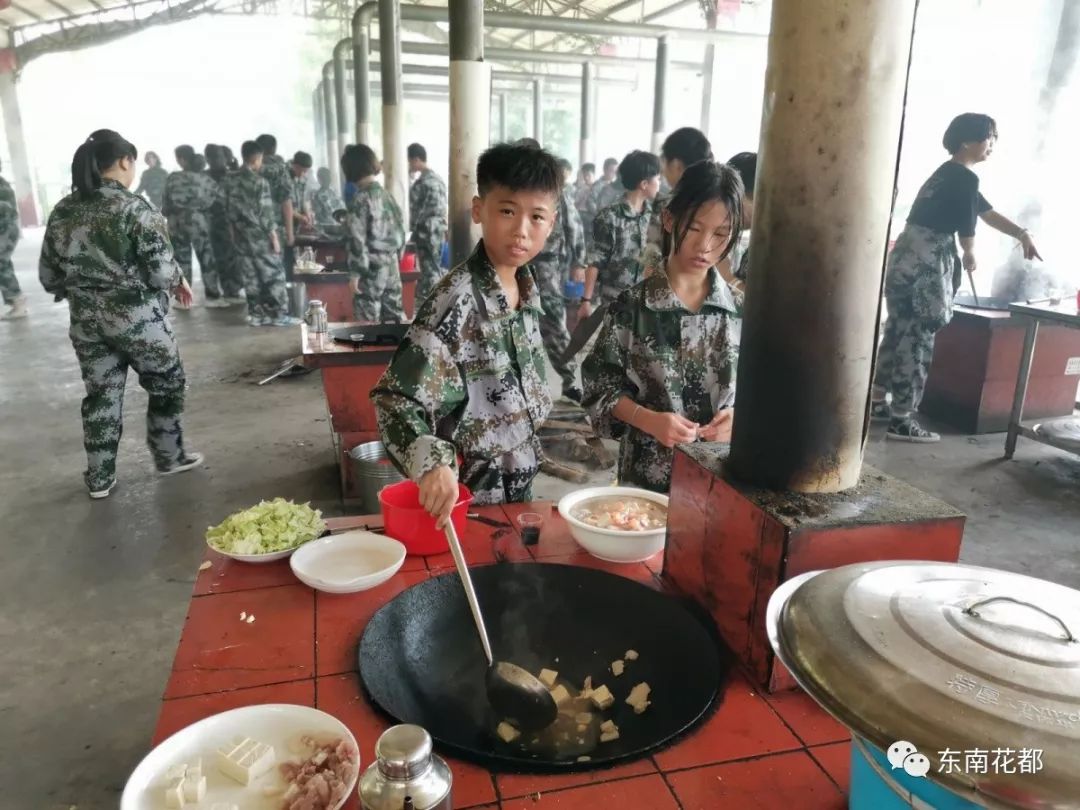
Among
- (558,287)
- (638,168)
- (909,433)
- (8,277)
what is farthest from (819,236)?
(8,277)

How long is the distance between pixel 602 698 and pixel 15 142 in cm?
2380

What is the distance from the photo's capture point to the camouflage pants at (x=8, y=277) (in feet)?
31.5

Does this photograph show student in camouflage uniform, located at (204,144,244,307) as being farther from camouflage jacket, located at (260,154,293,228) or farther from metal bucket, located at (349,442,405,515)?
metal bucket, located at (349,442,405,515)

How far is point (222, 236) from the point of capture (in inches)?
431

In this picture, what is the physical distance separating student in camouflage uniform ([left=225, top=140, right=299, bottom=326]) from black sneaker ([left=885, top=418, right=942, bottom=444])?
752 centimetres

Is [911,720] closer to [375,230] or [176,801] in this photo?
[176,801]

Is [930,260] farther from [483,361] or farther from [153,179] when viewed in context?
[153,179]

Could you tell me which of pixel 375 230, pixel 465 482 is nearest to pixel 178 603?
pixel 465 482

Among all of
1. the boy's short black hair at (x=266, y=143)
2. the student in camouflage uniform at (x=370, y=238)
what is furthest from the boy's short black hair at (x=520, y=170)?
the boy's short black hair at (x=266, y=143)

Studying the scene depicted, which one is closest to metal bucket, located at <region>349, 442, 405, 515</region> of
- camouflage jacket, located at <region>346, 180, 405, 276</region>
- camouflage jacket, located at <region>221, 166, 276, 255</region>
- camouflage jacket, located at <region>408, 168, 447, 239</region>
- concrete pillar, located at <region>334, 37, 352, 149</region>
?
camouflage jacket, located at <region>346, 180, 405, 276</region>

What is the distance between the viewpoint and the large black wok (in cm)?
132

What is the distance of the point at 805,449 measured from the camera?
1427 mm

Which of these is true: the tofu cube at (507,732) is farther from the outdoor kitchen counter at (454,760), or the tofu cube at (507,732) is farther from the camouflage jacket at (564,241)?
the camouflage jacket at (564,241)

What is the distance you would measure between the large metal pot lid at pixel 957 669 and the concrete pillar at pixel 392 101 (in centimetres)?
871
